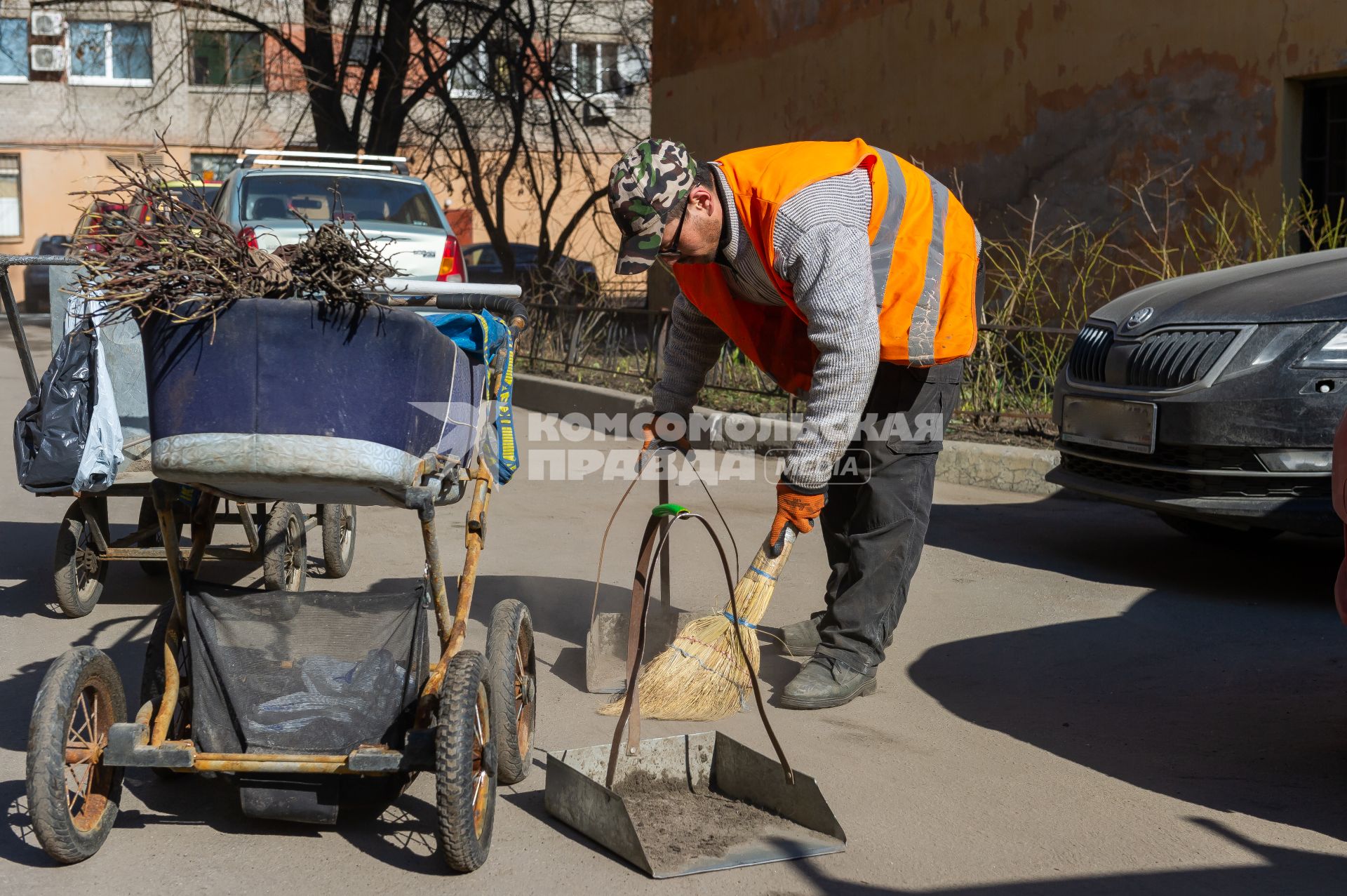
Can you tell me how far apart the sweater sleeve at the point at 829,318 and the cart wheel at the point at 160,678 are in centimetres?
168

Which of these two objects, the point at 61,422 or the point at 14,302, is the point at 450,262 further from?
the point at 61,422

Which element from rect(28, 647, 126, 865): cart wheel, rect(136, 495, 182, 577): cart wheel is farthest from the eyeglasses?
rect(136, 495, 182, 577): cart wheel

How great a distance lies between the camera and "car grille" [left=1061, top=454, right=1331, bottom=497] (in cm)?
489

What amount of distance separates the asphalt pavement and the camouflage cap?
1.45m

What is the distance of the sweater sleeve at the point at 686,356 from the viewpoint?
437cm

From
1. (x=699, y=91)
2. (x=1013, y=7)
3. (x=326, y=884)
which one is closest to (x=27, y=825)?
(x=326, y=884)

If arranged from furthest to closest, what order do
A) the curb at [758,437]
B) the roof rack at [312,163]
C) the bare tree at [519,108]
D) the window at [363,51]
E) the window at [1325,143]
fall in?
the bare tree at [519,108]
the window at [363,51]
the roof rack at [312,163]
the window at [1325,143]
the curb at [758,437]

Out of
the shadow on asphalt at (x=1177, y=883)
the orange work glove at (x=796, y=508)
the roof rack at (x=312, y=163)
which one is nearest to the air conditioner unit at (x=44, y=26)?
the roof rack at (x=312, y=163)

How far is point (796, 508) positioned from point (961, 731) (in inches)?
35.6

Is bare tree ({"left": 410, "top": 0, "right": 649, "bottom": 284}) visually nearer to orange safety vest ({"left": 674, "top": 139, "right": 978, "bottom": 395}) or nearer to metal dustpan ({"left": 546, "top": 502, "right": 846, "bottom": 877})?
orange safety vest ({"left": 674, "top": 139, "right": 978, "bottom": 395})

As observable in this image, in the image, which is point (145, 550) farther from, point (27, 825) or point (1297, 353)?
point (1297, 353)

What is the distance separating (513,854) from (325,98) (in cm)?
1513

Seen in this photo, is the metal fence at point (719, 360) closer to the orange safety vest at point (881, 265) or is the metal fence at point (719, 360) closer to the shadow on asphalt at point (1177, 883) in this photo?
the orange safety vest at point (881, 265)

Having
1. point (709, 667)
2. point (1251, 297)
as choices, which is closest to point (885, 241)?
point (709, 667)
